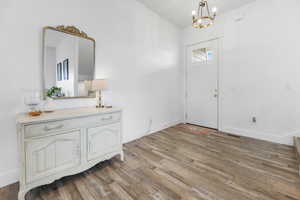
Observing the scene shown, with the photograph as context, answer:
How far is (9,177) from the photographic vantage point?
154 centimetres

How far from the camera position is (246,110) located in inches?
120

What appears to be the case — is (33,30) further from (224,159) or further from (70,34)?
(224,159)

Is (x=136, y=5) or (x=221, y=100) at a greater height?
(x=136, y=5)

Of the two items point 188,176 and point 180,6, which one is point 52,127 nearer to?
point 188,176

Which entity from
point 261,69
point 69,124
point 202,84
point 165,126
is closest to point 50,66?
point 69,124

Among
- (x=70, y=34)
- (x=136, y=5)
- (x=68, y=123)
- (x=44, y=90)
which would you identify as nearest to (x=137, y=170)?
(x=68, y=123)

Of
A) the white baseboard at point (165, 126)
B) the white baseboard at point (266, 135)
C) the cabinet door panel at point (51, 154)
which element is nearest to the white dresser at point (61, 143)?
the cabinet door panel at point (51, 154)

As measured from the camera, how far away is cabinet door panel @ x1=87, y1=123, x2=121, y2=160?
1.70 metres

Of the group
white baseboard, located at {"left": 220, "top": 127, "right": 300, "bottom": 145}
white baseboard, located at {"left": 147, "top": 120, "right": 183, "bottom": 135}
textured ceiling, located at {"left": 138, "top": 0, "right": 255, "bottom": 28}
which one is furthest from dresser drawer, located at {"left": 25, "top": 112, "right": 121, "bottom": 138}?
white baseboard, located at {"left": 220, "top": 127, "right": 300, "bottom": 145}

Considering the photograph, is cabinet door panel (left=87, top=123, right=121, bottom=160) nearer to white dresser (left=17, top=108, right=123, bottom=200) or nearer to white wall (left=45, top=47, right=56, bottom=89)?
white dresser (left=17, top=108, right=123, bottom=200)

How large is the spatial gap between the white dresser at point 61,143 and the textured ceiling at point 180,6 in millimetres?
2539

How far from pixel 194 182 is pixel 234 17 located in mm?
3566

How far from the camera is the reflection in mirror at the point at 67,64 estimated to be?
177 cm

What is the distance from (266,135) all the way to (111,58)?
3516 millimetres
